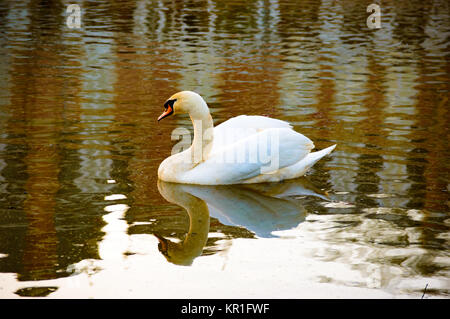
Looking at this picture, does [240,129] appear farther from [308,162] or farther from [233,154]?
[308,162]

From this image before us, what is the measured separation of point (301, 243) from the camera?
696 centimetres

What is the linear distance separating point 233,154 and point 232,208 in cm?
72

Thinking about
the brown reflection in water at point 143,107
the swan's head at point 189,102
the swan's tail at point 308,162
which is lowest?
the brown reflection in water at point 143,107

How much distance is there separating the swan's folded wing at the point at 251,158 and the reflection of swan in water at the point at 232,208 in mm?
128

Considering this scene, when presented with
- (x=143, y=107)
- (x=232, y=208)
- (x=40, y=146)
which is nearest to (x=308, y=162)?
(x=232, y=208)

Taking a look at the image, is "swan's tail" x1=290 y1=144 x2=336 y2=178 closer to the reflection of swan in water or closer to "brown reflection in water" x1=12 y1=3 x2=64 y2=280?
the reflection of swan in water

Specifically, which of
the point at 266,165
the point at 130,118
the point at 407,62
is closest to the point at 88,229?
the point at 266,165

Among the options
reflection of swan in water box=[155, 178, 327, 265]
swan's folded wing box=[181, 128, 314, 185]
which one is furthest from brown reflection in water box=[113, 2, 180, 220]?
swan's folded wing box=[181, 128, 314, 185]

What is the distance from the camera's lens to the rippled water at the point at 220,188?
6.25 m

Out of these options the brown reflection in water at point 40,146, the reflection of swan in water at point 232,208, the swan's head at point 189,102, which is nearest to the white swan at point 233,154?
the swan's head at point 189,102

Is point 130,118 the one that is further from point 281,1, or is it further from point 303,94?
point 281,1

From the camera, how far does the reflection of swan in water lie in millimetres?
6949

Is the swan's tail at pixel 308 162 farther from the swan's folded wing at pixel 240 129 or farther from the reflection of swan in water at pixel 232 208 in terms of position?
the swan's folded wing at pixel 240 129

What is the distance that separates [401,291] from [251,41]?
1524 cm
